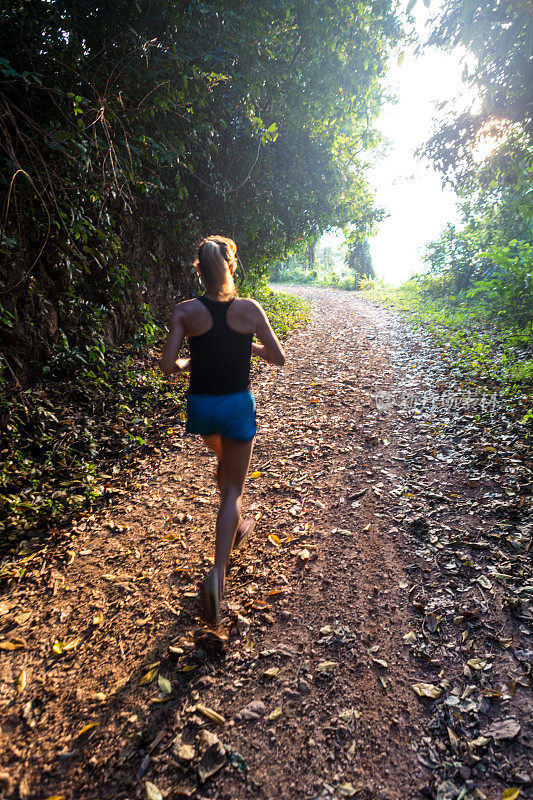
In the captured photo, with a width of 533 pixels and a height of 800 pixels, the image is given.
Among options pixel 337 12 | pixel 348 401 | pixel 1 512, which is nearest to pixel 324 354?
pixel 348 401

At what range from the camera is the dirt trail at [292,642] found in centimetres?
192

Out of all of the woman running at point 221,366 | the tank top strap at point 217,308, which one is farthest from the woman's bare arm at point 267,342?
the tank top strap at point 217,308

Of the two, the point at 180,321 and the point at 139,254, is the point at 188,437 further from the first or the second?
the point at 139,254

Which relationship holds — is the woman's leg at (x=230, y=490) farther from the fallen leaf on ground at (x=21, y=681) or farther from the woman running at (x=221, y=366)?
the fallen leaf on ground at (x=21, y=681)

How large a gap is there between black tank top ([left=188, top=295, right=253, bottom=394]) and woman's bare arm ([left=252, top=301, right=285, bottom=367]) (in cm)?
11

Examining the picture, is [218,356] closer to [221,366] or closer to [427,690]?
[221,366]

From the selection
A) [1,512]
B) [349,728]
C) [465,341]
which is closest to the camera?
[349,728]

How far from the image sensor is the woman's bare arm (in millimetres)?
2619

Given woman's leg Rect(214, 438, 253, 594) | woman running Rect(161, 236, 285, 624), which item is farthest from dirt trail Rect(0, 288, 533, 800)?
woman's leg Rect(214, 438, 253, 594)

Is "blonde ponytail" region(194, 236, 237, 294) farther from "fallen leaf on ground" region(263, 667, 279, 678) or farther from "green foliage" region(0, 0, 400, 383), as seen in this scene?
"green foliage" region(0, 0, 400, 383)

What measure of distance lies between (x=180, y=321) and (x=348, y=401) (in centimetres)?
469

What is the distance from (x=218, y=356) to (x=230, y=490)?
0.97 meters

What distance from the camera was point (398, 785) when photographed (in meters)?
1.84

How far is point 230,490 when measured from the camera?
2725mm
